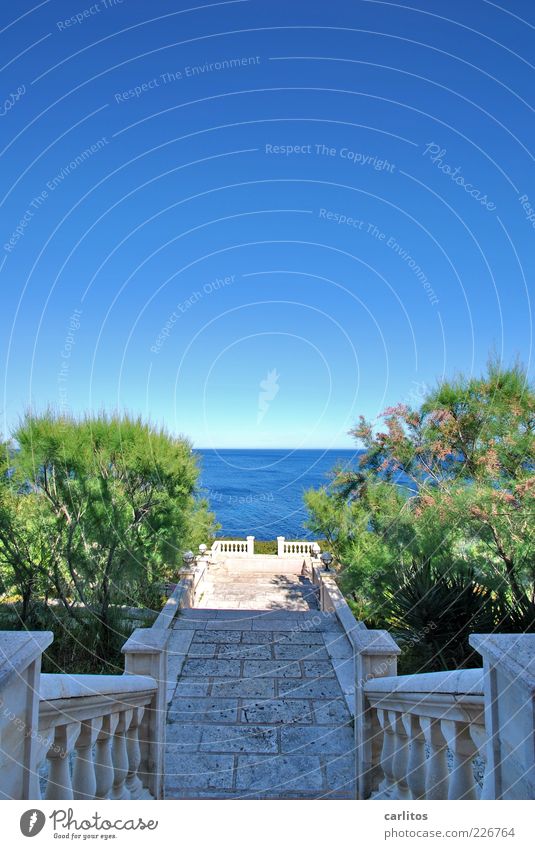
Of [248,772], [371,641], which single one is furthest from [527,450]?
[248,772]

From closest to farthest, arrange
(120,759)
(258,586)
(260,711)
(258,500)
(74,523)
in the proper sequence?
(120,759) → (260,711) → (74,523) → (258,586) → (258,500)

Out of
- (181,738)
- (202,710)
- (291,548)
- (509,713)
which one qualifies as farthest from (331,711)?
(291,548)

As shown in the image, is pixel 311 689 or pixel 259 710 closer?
pixel 259 710

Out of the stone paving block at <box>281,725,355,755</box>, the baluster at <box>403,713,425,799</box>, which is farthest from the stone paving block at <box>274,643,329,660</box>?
the baluster at <box>403,713,425,799</box>

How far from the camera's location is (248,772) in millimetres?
3781

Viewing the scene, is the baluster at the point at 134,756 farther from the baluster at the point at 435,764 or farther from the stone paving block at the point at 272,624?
the stone paving block at the point at 272,624

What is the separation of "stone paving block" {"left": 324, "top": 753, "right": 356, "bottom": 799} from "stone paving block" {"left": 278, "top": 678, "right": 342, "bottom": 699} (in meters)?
1.19

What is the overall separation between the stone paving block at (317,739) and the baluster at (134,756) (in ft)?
5.89

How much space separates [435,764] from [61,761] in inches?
73.5

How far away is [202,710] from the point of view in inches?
192

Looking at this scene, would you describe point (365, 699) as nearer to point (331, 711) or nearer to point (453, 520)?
point (331, 711)

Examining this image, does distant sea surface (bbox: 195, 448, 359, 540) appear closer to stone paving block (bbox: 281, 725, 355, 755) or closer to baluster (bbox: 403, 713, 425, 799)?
stone paving block (bbox: 281, 725, 355, 755)

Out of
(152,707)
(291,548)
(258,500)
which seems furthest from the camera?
(258,500)

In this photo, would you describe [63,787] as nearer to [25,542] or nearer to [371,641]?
[371,641]
